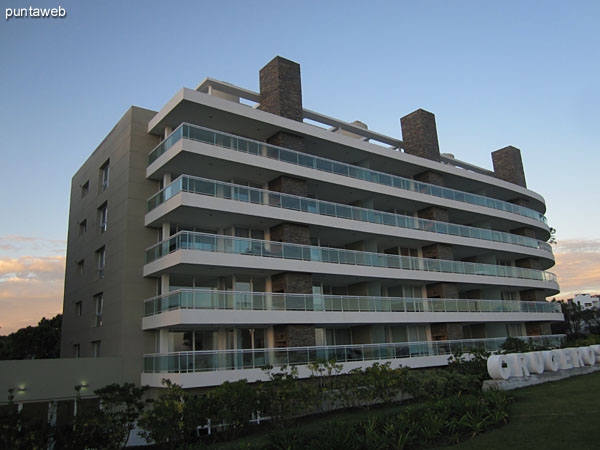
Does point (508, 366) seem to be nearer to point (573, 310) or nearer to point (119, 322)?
point (119, 322)

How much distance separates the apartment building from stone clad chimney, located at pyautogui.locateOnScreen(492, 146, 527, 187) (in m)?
10.6

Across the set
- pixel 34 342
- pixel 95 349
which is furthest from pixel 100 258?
pixel 34 342

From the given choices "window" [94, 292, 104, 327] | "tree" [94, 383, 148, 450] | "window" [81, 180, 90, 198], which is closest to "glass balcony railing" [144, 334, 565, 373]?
"tree" [94, 383, 148, 450]

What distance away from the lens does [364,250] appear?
29.8m

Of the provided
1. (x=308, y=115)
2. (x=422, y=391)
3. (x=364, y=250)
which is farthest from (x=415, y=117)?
(x=422, y=391)

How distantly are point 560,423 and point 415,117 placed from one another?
26.8 m

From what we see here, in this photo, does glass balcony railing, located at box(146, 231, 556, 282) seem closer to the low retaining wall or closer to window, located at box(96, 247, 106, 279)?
window, located at box(96, 247, 106, 279)

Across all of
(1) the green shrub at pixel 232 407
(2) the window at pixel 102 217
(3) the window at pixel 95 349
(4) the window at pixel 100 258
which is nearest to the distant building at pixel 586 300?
(2) the window at pixel 102 217

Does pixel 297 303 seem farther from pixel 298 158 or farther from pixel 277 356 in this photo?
pixel 298 158

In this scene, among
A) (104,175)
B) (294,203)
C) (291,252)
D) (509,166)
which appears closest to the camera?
(291,252)

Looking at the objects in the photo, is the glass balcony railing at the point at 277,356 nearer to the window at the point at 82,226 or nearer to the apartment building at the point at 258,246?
the apartment building at the point at 258,246

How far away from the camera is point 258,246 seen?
23469 millimetres

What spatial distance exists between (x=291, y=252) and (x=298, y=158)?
523 cm

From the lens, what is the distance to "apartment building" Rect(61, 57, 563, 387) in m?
22.2
